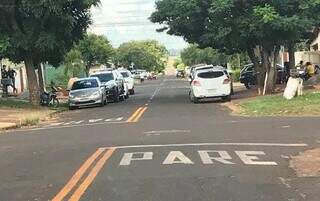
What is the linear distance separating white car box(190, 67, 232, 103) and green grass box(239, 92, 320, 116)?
16.3 feet

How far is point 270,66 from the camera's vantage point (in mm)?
35938

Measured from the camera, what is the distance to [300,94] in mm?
29359

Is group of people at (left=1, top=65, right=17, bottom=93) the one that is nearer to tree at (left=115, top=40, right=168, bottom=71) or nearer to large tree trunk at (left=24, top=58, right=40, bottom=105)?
large tree trunk at (left=24, top=58, right=40, bottom=105)

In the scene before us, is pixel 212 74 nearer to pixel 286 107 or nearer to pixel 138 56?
pixel 286 107

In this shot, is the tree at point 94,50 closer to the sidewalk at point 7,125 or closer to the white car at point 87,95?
the white car at point 87,95

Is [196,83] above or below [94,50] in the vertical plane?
below

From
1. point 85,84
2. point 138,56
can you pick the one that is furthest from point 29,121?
point 138,56

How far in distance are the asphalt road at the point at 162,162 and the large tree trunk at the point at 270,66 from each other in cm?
1521

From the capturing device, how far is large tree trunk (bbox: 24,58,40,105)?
1380 inches

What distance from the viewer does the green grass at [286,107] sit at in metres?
23.7

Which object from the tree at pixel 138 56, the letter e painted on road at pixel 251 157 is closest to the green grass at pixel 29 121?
the letter e painted on road at pixel 251 157

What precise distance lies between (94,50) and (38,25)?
5359 cm

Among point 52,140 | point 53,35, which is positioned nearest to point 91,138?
point 52,140

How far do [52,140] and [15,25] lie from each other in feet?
55.7
